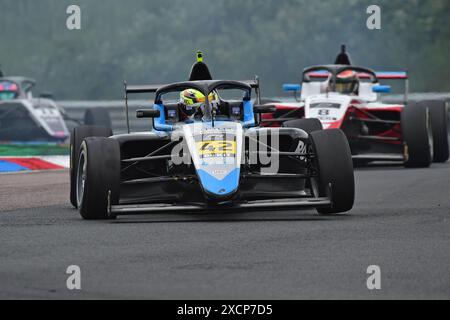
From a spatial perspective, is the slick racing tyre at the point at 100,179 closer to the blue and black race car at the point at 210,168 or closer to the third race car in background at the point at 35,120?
the blue and black race car at the point at 210,168

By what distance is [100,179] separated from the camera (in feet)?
37.5

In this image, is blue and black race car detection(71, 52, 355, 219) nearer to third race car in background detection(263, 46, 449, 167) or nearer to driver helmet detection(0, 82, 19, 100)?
third race car in background detection(263, 46, 449, 167)

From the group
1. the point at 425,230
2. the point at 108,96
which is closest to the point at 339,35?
the point at 108,96

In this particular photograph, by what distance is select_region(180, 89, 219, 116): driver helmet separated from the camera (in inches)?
518

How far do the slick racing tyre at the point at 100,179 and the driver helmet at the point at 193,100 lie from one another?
5.65ft

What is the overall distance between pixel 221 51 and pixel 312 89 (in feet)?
70.1

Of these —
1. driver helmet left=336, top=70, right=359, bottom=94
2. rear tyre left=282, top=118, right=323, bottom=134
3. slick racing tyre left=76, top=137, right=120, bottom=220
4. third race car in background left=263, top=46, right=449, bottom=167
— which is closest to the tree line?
driver helmet left=336, top=70, right=359, bottom=94

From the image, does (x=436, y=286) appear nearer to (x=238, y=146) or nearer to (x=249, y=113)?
(x=238, y=146)

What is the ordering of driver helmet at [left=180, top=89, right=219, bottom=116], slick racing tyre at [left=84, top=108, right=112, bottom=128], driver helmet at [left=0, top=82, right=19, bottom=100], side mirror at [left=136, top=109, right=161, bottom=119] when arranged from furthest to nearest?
1. driver helmet at [left=0, top=82, right=19, bottom=100]
2. slick racing tyre at [left=84, top=108, right=112, bottom=128]
3. driver helmet at [left=180, top=89, right=219, bottom=116]
4. side mirror at [left=136, top=109, right=161, bottom=119]

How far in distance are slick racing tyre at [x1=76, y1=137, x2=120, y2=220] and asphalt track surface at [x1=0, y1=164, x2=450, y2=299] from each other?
0.17 m

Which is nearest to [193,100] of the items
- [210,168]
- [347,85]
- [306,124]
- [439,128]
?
[306,124]

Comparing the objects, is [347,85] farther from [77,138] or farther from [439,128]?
[77,138]

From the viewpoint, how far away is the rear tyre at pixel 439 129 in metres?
19.9

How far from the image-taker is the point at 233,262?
8.76 metres
